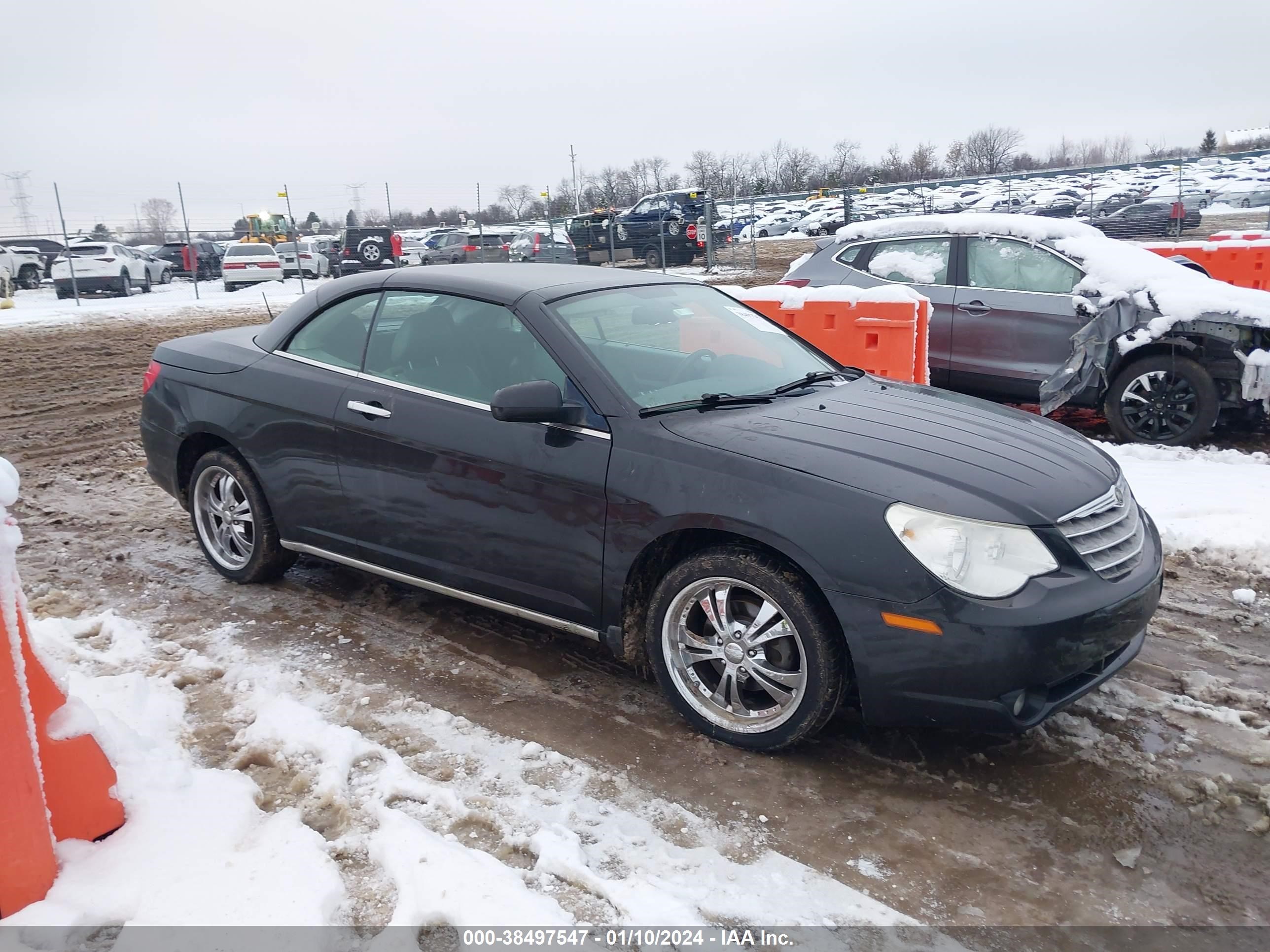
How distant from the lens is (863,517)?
2979 mm

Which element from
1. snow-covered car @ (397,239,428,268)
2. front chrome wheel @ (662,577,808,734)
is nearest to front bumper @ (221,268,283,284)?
snow-covered car @ (397,239,428,268)

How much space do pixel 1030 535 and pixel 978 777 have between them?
84 centimetres

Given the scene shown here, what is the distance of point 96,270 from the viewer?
23.1 metres

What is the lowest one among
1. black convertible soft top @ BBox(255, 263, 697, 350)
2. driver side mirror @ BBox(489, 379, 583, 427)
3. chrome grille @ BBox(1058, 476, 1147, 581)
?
chrome grille @ BBox(1058, 476, 1147, 581)

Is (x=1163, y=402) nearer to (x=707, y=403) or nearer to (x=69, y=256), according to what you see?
(x=707, y=403)

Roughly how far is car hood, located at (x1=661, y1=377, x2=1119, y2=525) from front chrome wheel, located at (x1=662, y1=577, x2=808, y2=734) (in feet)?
1.63

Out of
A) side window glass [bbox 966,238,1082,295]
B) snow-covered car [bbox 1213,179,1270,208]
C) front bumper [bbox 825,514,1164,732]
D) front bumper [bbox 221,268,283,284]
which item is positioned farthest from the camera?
snow-covered car [bbox 1213,179,1270,208]

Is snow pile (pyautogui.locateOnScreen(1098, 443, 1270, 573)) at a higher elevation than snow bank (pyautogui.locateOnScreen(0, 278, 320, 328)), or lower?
lower

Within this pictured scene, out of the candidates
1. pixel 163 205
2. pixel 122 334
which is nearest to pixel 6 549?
pixel 122 334

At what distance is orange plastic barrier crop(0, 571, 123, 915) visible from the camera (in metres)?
2.38

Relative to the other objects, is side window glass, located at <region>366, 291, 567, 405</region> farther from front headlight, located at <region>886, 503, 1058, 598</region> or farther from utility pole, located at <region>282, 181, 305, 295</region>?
utility pole, located at <region>282, 181, 305, 295</region>

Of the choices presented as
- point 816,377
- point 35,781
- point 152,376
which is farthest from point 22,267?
point 35,781

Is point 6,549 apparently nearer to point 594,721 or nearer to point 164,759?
point 164,759

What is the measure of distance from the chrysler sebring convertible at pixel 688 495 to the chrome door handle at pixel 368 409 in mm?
12
